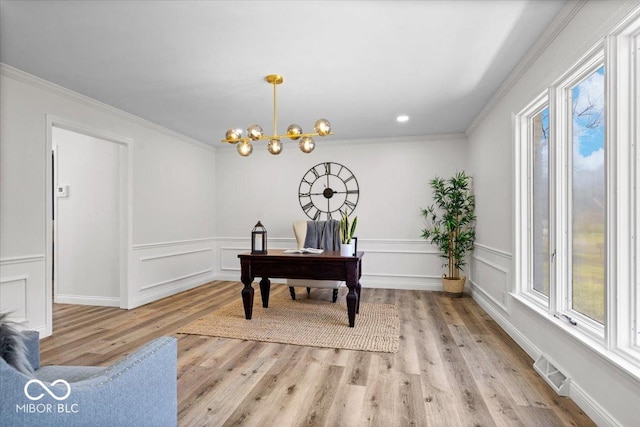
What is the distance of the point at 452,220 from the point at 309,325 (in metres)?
2.56

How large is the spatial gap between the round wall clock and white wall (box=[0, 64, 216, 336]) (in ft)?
5.70

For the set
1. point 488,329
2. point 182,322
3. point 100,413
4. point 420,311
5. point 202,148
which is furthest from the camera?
point 202,148

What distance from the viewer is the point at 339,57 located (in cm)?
260

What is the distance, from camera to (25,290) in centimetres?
290

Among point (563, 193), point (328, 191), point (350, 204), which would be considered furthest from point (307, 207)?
point (563, 193)

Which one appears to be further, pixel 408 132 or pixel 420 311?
pixel 408 132

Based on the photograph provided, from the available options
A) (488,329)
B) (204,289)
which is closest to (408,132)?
(488,329)

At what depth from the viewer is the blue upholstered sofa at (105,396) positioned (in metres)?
0.84

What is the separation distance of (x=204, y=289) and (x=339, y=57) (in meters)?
3.95

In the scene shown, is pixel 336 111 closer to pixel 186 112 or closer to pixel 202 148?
pixel 186 112

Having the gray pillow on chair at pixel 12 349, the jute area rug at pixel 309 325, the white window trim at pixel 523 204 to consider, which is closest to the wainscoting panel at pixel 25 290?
the jute area rug at pixel 309 325

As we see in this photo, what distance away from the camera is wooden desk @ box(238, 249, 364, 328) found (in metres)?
3.19

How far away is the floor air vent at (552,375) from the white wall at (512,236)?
0.06 metres
